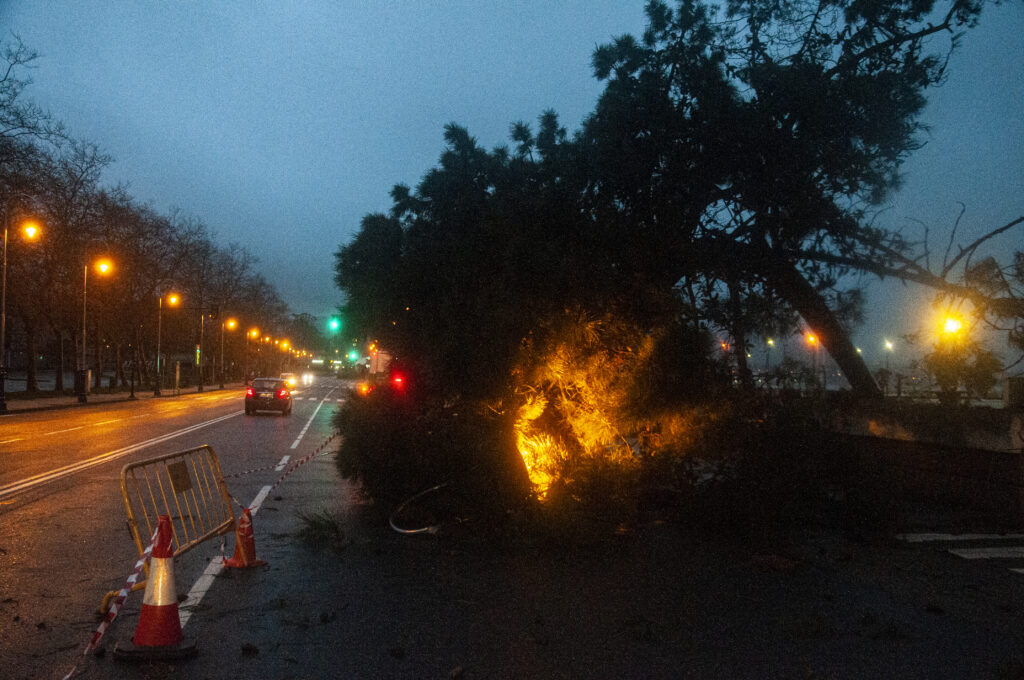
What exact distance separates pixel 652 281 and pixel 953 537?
4.91 metres

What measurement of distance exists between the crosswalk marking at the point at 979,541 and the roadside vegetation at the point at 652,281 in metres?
0.68

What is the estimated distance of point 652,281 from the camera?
9.95 meters

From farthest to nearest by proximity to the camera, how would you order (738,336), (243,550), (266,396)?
1. (266,396)
2. (738,336)
3. (243,550)

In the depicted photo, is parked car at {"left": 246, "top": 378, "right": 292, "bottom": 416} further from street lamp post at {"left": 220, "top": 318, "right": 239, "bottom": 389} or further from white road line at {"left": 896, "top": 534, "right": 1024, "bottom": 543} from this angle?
street lamp post at {"left": 220, "top": 318, "right": 239, "bottom": 389}

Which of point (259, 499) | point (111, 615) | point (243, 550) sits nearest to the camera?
point (111, 615)

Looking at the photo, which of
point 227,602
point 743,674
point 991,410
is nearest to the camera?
point 743,674

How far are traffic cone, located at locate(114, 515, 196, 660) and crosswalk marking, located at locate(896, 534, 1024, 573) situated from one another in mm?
7959

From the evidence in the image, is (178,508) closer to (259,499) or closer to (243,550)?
(243,550)

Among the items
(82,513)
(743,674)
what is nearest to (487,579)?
(743,674)

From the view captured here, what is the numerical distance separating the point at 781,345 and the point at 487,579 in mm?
8957

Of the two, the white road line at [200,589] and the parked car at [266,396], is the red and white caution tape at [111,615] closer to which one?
the white road line at [200,589]

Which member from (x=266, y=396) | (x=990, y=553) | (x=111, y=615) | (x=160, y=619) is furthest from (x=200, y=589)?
(x=266, y=396)

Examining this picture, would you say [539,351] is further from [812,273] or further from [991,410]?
[991,410]

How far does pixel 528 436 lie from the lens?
978 centimetres
